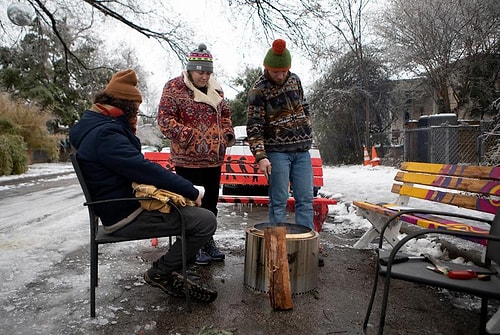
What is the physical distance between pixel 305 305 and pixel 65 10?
1213cm

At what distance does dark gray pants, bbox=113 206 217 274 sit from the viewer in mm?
2750

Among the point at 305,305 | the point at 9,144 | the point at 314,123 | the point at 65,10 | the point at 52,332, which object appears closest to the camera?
the point at 52,332

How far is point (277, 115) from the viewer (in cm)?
364

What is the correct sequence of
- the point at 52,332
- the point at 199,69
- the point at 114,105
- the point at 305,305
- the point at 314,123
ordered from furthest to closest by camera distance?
the point at 314,123 < the point at 199,69 < the point at 305,305 < the point at 114,105 < the point at 52,332

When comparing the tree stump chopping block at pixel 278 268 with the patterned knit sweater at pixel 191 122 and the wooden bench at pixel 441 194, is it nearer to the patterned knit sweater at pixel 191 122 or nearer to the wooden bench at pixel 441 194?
the patterned knit sweater at pixel 191 122

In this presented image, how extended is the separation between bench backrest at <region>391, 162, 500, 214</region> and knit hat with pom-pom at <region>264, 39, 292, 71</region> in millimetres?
1728

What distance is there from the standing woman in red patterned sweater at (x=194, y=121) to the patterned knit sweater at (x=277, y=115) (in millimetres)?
336

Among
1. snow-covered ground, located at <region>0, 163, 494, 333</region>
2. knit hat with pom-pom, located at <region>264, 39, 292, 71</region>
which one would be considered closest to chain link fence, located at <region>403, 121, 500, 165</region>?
snow-covered ground, located at <region>0, 163, 494, 333</region>

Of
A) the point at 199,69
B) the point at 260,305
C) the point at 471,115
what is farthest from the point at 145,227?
the point at 471,115

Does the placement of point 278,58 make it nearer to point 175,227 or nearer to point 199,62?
point 199,62

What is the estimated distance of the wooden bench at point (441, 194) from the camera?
3.19 meters

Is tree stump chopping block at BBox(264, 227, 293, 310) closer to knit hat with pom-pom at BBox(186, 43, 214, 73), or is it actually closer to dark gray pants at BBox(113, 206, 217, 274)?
dark gray pants at BBox(113, 206, 217, 274)

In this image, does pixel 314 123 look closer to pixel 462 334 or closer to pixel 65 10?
pixel 65 10

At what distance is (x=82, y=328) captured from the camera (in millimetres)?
2547
